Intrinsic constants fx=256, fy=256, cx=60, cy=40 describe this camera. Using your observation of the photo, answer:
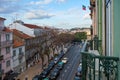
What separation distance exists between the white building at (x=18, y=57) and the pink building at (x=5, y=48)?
7.98ft

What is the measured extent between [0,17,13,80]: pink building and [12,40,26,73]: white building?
2.43 meters

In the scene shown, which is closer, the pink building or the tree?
the pink building

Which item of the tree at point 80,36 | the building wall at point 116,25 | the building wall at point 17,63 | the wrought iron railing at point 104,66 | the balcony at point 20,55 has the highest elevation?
the building wall at point 116,25

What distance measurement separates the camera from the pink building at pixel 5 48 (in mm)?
39000

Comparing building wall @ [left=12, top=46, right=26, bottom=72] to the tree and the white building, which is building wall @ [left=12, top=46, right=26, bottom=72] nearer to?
the white building

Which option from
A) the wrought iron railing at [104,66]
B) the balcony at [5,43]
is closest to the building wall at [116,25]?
the wrought iron railing at [104,66]

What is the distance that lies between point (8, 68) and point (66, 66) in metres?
14.8

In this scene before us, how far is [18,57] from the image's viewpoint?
4762 cm

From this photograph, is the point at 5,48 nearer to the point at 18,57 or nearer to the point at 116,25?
the point at 18,57

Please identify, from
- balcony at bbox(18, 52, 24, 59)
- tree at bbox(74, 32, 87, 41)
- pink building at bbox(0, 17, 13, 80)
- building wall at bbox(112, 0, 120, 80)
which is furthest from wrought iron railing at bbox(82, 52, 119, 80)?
tree at bbox(74, 32, 87, 41)

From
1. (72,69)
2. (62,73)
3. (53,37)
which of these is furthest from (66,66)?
(53,37)

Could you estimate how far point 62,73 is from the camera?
4534 centimetres

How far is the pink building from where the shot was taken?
128 feet

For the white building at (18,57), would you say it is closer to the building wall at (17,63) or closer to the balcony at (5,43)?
the building wall at (17,63)
